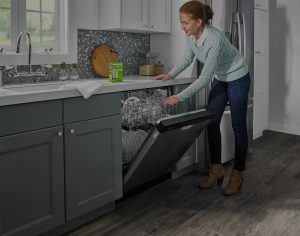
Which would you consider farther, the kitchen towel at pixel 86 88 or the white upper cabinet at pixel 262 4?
the white upper cabinet at pixel 262 4

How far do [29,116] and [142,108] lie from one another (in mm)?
954

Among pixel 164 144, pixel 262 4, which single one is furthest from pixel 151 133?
pixel 262 4

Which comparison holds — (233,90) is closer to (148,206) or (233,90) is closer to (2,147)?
(148,206)

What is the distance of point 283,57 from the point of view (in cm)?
491

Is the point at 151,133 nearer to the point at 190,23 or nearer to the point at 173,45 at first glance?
the point at 190,23

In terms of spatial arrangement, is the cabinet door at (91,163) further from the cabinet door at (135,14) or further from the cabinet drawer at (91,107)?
the cabinet door at (135,14)

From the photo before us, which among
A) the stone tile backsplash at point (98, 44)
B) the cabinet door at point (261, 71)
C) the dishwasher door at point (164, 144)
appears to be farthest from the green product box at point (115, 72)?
the cabinet door at point (261, 71)

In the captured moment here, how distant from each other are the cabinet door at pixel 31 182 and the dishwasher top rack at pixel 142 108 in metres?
0.62

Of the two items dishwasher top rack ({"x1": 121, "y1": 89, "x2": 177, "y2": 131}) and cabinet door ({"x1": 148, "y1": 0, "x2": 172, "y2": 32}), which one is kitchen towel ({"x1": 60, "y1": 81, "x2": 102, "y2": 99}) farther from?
cabinet door ({"x1": 148, "y1": 0, "x2": 172, "y2": 32})

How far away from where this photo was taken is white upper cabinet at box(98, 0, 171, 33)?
9.57 ft

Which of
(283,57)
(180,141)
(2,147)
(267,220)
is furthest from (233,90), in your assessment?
(283,57)

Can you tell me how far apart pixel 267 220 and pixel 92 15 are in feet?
6.62

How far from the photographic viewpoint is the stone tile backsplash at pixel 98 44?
2.68m

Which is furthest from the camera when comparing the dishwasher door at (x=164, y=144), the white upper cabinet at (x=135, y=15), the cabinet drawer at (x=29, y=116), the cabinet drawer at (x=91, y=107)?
the white upper cabinet at (x=135, y=15)
